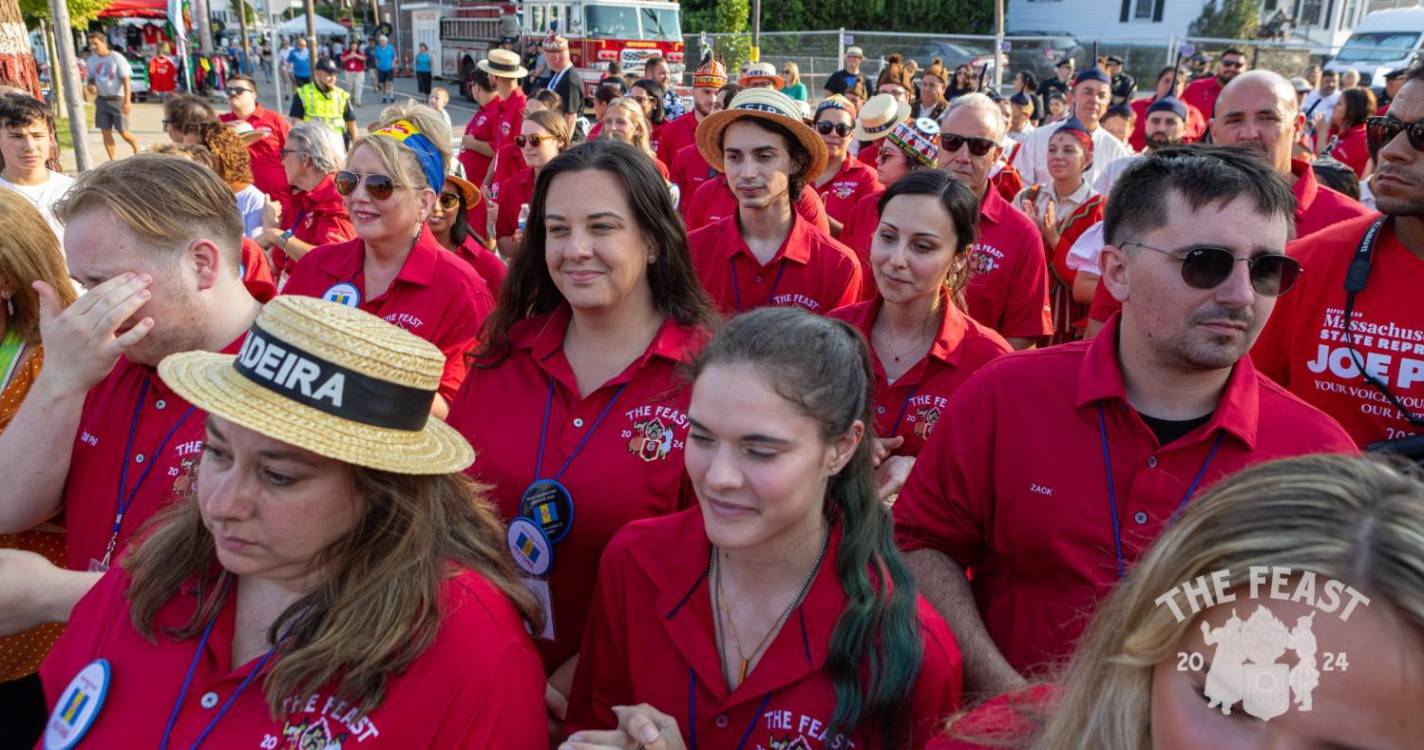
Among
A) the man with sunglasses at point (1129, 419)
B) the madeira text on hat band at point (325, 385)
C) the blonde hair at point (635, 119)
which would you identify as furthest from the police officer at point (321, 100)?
the man with sunglasses at point (1129, 419)

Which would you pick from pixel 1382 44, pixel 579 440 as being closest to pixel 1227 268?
pixel 579 440

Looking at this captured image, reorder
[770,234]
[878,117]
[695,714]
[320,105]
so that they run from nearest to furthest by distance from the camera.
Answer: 1. [695,714]
2. [770,234]
3. [878,117]
4. [320,105]

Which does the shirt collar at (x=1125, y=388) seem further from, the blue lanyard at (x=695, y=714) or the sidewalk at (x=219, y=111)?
the sidewalk at (x=219, y=111)

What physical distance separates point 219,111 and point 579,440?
84.3ft

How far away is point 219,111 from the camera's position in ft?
81.9

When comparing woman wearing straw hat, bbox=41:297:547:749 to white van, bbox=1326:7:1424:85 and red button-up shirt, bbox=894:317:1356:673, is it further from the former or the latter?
white van, bbox=1326:7:1424:85

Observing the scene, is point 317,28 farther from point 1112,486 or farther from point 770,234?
point 1112,486

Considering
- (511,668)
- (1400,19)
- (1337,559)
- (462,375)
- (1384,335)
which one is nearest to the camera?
(1337,559)

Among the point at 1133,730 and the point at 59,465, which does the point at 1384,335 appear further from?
the point at 59,465

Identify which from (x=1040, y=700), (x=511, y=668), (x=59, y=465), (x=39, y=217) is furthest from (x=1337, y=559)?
(x=39, y=217)

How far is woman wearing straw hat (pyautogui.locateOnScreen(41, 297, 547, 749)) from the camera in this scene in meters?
2.01

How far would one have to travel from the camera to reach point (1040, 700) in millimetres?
1820

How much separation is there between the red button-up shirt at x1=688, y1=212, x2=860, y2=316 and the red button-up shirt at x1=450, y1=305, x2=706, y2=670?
6.84ft

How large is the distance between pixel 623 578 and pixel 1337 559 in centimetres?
159
